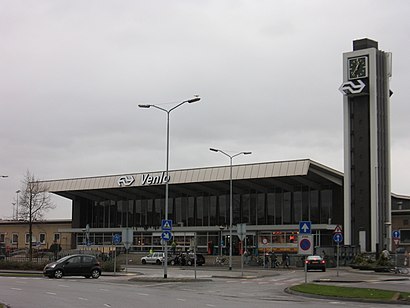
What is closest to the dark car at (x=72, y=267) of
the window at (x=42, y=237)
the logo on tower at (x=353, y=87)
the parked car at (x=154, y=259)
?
the parked car at (x=154, y=259)

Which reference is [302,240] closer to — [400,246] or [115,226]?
[400,246]

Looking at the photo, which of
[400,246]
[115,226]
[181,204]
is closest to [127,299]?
[400,246]

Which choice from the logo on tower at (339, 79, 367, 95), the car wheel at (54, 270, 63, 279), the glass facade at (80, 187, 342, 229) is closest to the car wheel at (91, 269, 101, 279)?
the car wheel at (54, 270, 63, 279)

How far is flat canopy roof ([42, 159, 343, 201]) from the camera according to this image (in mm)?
73375

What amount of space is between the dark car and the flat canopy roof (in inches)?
1299

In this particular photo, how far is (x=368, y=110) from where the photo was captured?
71.8m

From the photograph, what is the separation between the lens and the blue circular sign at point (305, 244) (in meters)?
32.2

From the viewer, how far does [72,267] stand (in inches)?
1668

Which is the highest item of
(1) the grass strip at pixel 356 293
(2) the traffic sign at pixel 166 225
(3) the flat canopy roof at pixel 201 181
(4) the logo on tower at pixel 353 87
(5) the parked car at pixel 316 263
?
(4) the logo on tower at pixel 353 87

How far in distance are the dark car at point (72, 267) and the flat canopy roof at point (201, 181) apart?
33.0m

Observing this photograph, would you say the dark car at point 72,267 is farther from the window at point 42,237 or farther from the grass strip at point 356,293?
the window at point 42,237

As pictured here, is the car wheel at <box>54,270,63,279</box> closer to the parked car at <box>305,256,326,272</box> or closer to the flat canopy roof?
the parked car at <box>305,256,326,272</box>

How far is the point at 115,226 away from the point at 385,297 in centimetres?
7265

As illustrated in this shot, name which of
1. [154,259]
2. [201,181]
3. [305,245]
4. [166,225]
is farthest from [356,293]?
[201,181]
